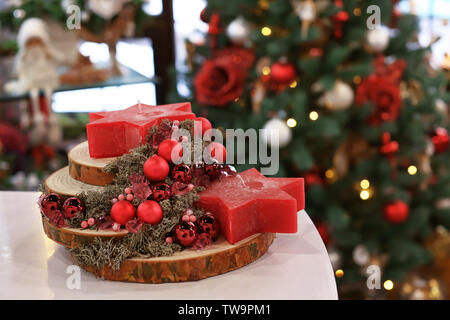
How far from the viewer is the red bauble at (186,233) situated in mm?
770

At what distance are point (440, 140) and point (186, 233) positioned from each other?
1.42 m

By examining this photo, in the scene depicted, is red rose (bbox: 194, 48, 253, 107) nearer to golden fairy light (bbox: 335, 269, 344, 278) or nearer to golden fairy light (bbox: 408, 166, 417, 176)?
golden fairy light (bbox: 408, 166, 417, 176)

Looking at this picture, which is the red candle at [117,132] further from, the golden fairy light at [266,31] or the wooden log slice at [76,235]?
the golden fairy light at [266,31]

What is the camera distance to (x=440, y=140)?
183 cm

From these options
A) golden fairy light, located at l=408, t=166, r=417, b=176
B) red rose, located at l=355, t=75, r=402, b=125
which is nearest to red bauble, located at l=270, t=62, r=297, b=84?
red rose, located at l=355, t=75, r=402, b=125

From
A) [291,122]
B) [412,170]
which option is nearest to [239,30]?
[291,122]

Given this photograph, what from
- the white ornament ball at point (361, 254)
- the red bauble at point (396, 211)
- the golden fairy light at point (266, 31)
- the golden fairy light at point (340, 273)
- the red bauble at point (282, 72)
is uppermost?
the golden fairy light at point (266, 31)

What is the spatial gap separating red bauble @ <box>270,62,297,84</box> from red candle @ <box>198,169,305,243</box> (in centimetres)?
78

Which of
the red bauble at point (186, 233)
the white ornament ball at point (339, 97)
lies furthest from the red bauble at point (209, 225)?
the white ornament ball at point (339, 97)

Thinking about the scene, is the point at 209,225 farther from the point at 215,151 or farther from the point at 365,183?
the point at 365,183

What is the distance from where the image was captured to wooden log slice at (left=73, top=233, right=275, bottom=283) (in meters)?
0.75

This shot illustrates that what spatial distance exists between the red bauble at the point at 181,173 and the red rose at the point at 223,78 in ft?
2.82

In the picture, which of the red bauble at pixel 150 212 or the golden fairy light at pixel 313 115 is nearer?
the red bauble at pixel 150 212
